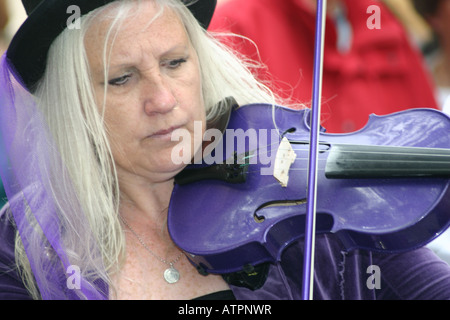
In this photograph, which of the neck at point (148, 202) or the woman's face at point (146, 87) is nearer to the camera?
the woman's face at point (146, 87)

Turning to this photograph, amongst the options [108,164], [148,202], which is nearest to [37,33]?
[108,164]

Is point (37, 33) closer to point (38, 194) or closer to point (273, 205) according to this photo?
point (38, 194)

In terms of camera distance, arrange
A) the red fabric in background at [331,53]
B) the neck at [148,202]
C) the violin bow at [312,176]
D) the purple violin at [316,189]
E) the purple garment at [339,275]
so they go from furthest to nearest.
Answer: the red fabric in background at [331,53]
the neck at [148,202]
the purple garment at [339,275]
the purple violin at [316,189]
the violin bow at [312,176]

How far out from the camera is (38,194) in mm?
1173

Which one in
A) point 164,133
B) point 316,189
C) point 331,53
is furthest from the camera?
point 331,53

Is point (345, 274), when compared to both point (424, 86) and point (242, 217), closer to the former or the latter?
point (242, 217)

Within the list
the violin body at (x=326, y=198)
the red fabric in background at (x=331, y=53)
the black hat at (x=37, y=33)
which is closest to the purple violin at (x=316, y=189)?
the violin body at (x=326, y=198)

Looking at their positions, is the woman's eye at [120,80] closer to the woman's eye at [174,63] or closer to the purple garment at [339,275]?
the woman's eye at [174,63]

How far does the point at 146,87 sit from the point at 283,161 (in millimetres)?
274

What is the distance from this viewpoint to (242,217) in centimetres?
115

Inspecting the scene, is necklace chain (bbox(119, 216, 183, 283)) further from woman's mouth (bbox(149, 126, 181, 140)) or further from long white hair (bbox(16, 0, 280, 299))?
woman's mouth (bbox(149, 126, 181, 140))

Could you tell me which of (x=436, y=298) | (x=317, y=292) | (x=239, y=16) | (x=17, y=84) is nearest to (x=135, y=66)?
(x=17, y=84)

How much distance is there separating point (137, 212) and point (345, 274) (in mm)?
413

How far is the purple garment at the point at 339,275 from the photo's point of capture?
1161mm
